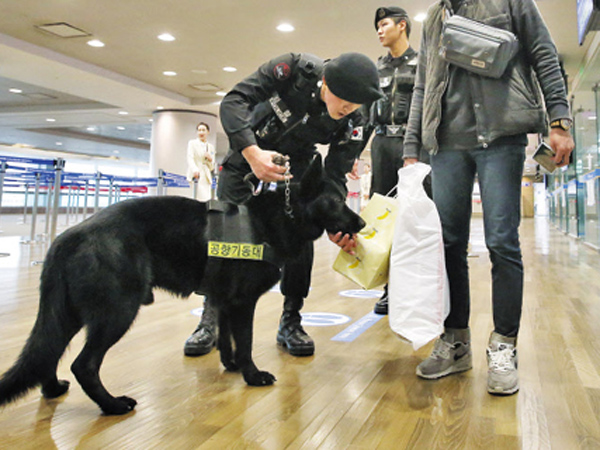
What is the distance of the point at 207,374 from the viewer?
164 centimetres

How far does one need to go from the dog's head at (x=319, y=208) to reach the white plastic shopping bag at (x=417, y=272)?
0.19m

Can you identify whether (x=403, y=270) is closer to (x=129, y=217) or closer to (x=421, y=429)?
(x=421, y=429)

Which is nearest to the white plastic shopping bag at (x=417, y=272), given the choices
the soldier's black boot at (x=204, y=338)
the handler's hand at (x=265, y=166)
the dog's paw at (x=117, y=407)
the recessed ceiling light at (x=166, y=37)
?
the handler's hand at (x=265, y=166)

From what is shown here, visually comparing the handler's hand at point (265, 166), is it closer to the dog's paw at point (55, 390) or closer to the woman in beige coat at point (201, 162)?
the dog's paw at point (55, 390)

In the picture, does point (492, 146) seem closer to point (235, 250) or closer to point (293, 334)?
point (235, 250)

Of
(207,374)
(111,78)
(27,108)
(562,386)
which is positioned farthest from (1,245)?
(27,108)

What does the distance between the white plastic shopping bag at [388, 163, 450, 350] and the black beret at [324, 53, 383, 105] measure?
34 cm

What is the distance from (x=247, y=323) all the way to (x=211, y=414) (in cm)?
35

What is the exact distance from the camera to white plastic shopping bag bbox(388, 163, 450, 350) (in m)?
1.52

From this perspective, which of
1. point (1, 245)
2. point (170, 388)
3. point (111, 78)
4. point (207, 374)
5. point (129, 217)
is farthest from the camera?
point (111, 78)

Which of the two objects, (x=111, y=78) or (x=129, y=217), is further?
(x=111, y=78)

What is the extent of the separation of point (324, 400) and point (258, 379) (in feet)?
0.82

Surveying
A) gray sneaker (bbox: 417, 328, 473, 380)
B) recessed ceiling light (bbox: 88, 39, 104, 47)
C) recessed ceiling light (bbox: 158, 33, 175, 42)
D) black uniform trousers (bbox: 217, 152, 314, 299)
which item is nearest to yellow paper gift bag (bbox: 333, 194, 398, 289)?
black uniform trousers (bbox: 217, 152, 314, 299)

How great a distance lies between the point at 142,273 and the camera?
134cm
